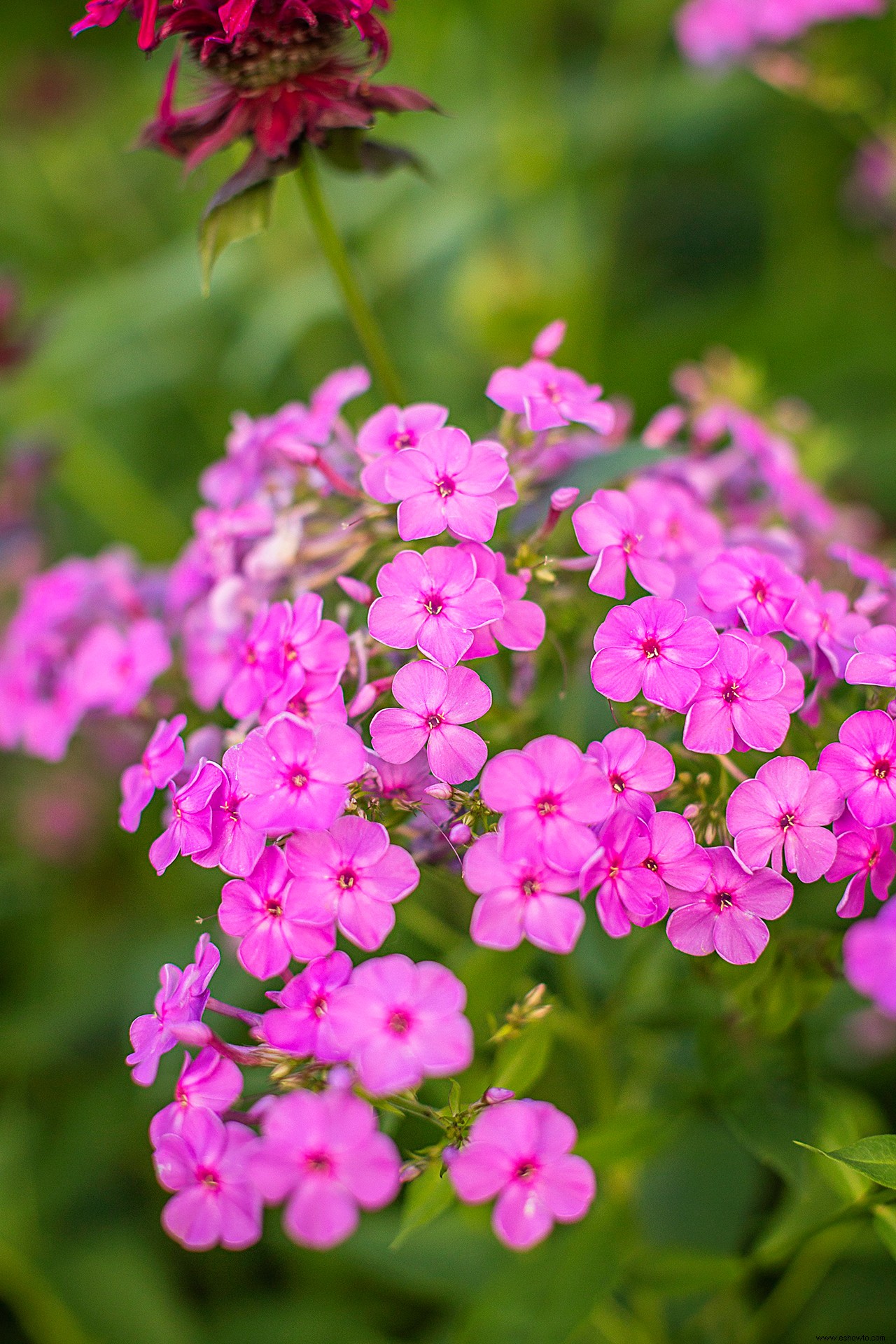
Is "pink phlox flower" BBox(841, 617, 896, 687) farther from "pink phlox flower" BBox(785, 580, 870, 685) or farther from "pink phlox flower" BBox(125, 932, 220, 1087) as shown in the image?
"pink phlox flower" BBox(125, 932, 220, 1087)

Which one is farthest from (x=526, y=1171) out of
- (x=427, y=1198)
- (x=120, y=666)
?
(x=120, y=666)

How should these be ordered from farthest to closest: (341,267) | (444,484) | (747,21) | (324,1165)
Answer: (747,21) → (341,267) → (444,484) → (324,1165)

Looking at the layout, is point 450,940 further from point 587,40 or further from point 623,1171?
point 587,40

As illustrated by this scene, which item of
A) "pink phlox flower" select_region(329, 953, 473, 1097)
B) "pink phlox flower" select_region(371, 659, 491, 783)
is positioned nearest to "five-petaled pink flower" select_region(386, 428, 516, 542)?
"pink phlox flower" select_region(371, 659, 491, 783)

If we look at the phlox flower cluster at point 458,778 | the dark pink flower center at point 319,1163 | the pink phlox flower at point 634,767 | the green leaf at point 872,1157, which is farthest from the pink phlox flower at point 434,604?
the green leaf at point 872,1157

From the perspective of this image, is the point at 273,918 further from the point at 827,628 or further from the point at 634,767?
the point at 827,628

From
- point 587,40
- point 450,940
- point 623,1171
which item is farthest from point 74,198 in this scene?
point 623,1171
